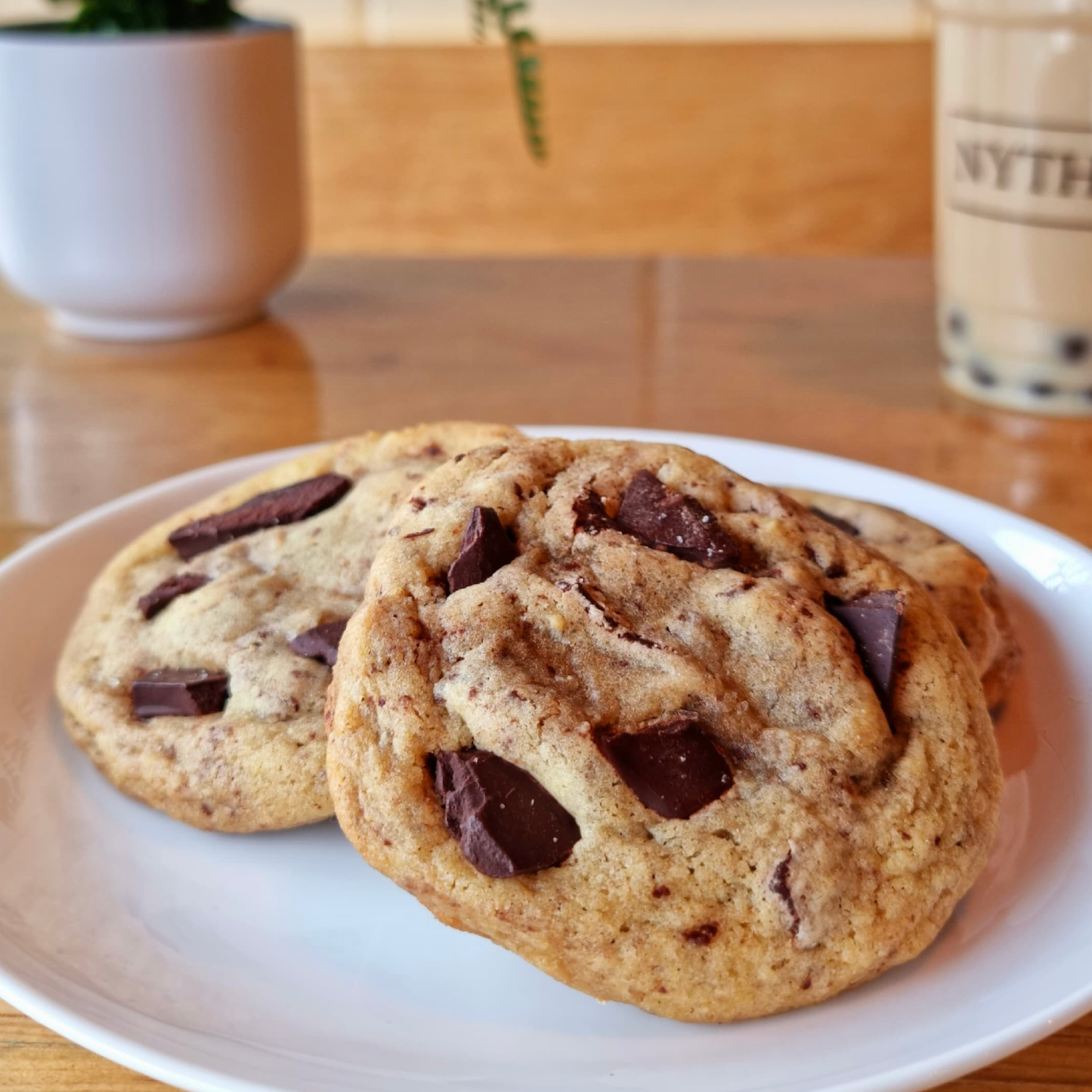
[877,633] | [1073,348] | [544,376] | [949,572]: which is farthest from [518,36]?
[877,633]

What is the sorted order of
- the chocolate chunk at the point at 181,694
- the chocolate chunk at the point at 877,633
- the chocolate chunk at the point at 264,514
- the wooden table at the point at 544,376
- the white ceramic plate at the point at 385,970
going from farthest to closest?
the wooden table at the point at 544,376, the chocolate chunk at the point at 264,514, the chocolate chunk at the point at 181,694, the chocolate chunk at the point at 877,633, the white ceramic plate at the point at 385,970

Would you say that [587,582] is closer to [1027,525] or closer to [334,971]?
[334,971]

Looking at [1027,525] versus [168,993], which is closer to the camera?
[168,993]

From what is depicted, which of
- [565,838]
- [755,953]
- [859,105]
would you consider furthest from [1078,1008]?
[859,105]

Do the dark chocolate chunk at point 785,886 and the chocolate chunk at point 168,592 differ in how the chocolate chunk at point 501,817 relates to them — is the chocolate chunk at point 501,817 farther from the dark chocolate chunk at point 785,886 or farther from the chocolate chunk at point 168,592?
the chocolate chunk at point 168,592

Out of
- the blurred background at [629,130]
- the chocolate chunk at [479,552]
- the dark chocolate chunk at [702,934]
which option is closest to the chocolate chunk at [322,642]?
the chocolate chunk at [479,552]

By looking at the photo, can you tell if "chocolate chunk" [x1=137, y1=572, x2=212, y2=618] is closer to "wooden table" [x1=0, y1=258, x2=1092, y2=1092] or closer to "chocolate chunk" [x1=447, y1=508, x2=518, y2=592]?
"chocolate chunk" [x1=447, y1=508, x2=518, y2=592]
